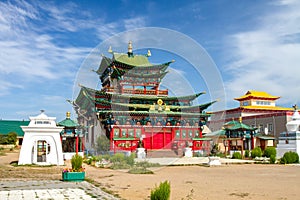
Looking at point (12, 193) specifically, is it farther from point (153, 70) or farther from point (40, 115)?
point (153, 70)

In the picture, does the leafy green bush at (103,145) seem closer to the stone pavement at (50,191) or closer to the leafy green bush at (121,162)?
the leafy green bush at (121,162)

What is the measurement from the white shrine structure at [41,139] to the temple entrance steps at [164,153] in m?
13.1

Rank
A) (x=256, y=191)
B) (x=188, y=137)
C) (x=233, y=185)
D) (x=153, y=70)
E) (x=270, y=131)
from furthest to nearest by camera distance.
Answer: (x=270, y=131)
(x=153, y=70)
(x=188, y=137)
(x=233, y=185)
(x=256, y=191)

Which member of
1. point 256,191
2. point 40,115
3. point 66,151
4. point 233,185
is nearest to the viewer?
point 256,191

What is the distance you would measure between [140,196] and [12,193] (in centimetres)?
506

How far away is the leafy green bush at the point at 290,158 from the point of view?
3090cm

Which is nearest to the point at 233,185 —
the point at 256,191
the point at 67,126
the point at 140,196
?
the point at 256,191

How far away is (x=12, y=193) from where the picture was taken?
12.6 metres

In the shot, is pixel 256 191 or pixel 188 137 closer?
pixel 256 191

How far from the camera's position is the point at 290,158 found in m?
31.0

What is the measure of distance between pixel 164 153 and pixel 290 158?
14.7 m

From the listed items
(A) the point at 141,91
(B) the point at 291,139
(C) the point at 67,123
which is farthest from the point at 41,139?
(B) the point at 291,139

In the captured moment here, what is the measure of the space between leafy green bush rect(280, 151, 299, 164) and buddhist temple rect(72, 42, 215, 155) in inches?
529

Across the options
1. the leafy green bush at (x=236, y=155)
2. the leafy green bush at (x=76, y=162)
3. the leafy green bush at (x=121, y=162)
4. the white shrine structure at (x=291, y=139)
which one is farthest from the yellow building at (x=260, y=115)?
the leafy green bush at (x=76, y=162)
